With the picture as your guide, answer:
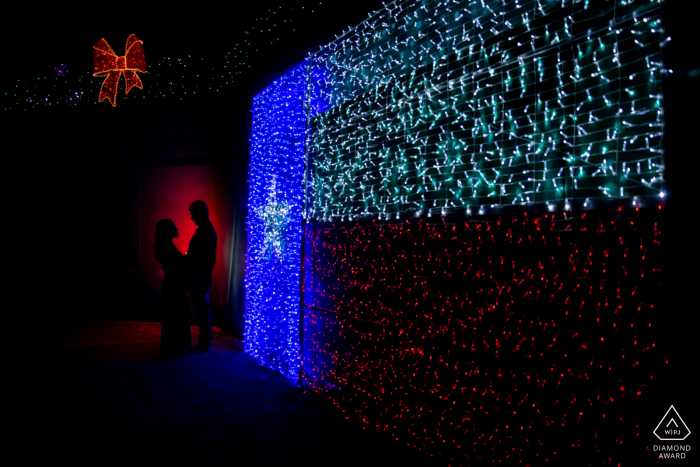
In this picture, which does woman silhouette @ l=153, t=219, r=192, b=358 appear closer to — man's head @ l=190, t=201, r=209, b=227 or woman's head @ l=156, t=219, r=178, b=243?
woman's head @ l=156, t=219, r=178, b=243

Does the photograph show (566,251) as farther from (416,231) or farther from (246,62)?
(246,62)

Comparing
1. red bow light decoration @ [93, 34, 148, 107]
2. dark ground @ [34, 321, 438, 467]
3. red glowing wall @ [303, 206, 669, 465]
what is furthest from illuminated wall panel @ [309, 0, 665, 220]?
red bow light decoration @ [93, 34, 148, 107]

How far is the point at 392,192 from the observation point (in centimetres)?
319

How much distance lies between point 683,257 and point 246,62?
5621mm

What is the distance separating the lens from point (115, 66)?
671 centimetres

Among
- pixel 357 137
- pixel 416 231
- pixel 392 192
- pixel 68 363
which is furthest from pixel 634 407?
pixel 68 363

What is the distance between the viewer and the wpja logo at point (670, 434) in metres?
1.61

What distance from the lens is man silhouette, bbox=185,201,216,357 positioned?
192 inches

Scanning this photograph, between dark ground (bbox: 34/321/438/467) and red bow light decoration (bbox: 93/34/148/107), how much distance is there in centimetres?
437

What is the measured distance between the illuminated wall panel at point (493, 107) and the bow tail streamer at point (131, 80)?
442 cm

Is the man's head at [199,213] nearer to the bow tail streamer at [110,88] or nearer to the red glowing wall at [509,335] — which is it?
the red glowing wall at [509,335]

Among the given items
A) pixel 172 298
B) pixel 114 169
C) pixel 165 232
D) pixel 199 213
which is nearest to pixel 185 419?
pixel 172 298

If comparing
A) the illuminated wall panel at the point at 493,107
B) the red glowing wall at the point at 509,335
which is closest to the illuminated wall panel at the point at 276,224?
the illuminated wall panel at the point at 493,107

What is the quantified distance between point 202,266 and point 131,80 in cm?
385
